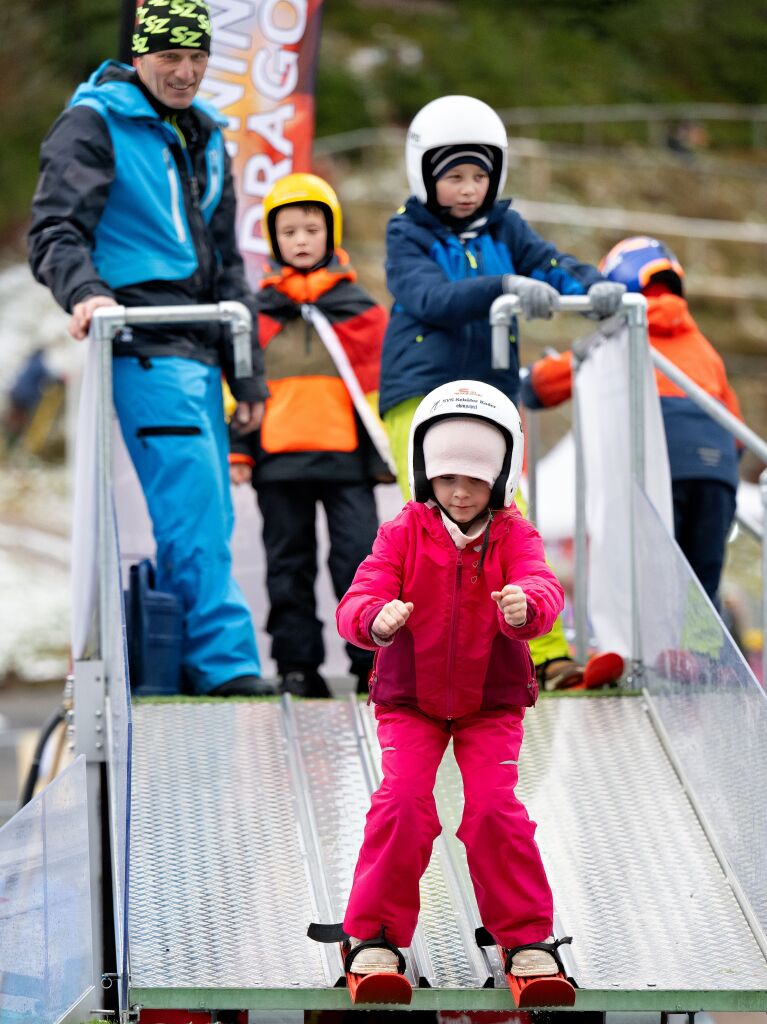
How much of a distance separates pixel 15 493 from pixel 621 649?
63.2 feet

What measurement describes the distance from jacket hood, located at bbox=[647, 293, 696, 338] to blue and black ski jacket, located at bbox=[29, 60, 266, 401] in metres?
→ 1.85

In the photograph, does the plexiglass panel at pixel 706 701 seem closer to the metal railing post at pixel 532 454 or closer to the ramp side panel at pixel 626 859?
the ramp side panel at pixel 626 859

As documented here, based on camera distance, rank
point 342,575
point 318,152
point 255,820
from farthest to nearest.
Answer: point 318,152
point 342,575
point 255,820

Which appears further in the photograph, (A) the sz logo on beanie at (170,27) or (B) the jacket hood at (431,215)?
(B) the jacket hood at (431,215)

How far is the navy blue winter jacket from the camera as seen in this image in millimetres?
6703

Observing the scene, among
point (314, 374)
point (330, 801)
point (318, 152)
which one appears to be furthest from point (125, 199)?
→ point (318, 152)

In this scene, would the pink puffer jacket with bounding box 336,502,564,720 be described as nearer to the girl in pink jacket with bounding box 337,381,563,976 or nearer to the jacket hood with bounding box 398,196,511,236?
the girl in pink jacket with bounding box 337,381,563,976

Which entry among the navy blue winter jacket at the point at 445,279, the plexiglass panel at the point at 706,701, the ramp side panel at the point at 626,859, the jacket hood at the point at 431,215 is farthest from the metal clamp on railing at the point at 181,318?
the ramp side panel at the point at 626,859

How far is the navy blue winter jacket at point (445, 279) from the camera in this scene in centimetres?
670

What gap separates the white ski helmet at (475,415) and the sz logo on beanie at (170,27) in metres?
2.33

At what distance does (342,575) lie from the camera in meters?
7.35

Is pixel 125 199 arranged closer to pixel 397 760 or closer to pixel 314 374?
pixel 314 374

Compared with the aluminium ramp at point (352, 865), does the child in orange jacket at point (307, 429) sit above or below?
above

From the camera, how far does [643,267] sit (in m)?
7.96
